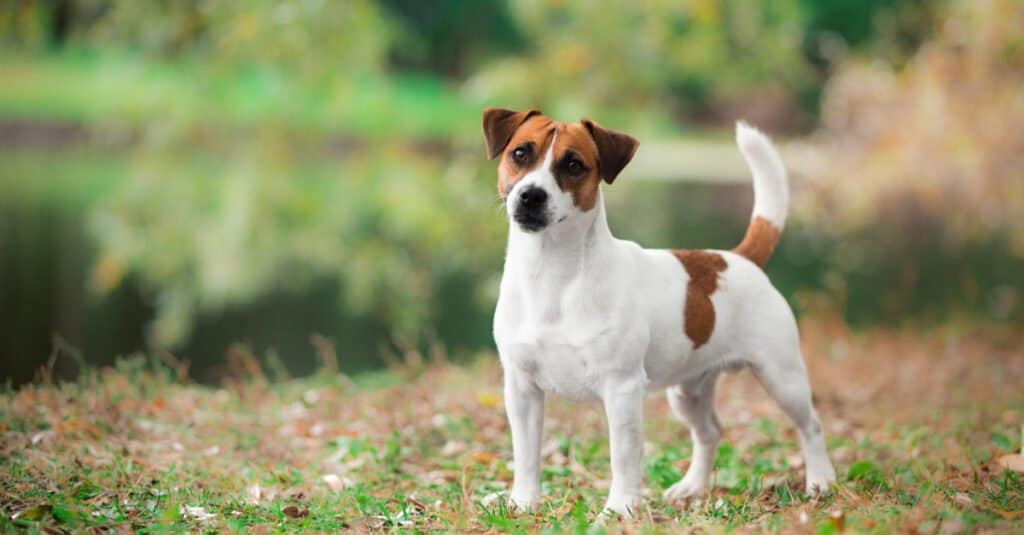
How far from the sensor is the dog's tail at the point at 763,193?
5043 millimetres

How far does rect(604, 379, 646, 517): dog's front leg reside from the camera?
4.10m

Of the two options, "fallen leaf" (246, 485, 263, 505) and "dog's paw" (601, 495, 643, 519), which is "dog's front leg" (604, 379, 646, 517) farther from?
"fallen leaf" (246, 485, 263, 505)

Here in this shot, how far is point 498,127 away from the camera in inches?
166

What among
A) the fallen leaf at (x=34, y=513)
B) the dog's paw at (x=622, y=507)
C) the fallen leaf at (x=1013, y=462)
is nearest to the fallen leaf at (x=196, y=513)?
the fallen leaf at (x=34, y=513)

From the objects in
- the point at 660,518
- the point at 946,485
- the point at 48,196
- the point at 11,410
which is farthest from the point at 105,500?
the point at 48,196

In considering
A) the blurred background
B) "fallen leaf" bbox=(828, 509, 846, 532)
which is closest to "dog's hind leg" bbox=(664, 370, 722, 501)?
"fallen leaf" bbox=(828, 509, 846, 532)

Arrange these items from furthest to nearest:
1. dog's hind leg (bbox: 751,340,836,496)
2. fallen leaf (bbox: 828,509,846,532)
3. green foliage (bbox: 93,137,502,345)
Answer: green foliage (bbox: 93,137,502,345) → dog's hind leg (bbox: 751,340,836,496) → fallen leaf (bbox: 828,509,846,532)

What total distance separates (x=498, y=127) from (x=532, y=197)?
0.47 metres

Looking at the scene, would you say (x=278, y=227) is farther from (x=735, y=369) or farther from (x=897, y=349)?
(x=735, y=369)

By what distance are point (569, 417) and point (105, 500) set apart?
9.84 ft

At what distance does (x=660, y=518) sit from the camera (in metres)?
4.11

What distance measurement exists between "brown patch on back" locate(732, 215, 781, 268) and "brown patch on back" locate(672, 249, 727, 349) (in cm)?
40

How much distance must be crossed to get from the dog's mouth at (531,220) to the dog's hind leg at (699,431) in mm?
1347

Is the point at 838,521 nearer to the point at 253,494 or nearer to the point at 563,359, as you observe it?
the point at 563,359
